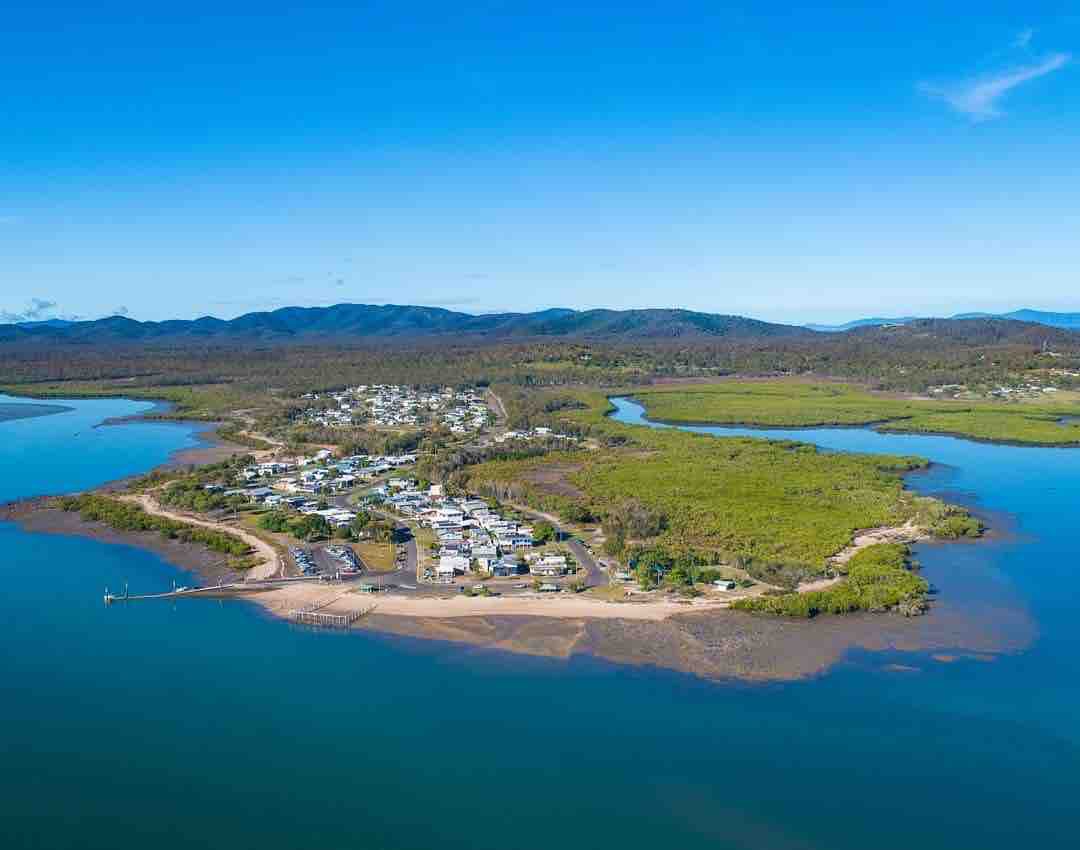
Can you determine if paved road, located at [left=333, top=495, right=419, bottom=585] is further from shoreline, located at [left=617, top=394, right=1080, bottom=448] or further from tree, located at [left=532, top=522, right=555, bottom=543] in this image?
→ shoreline, located at [left=617, top=394, right=1080, bottom=448]

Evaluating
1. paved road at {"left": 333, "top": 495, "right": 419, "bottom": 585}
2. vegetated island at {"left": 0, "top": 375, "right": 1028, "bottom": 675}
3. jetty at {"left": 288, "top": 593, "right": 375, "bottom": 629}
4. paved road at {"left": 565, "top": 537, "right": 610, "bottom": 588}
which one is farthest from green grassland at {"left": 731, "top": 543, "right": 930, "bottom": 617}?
jetty at {"left": 288, "top": 593, "right": 375, "bottom": 629}

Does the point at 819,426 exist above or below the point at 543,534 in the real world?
above

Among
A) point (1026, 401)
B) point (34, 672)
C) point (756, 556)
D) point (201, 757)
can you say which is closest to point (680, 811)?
point (201, 757)

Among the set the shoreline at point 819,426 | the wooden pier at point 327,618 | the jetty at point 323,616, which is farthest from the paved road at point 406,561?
the shoreline at point 819,426

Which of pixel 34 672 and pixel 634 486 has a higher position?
pixel 634 486

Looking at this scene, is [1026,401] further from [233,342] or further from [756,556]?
[233,342]

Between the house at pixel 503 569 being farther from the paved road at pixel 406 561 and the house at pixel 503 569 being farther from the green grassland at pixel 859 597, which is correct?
the green grassland at pixel 859 597

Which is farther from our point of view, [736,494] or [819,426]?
[819,426]

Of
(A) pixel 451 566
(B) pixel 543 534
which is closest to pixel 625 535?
(B) pixel 543 534

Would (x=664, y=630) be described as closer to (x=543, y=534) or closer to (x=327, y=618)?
(x=543, y=534)
